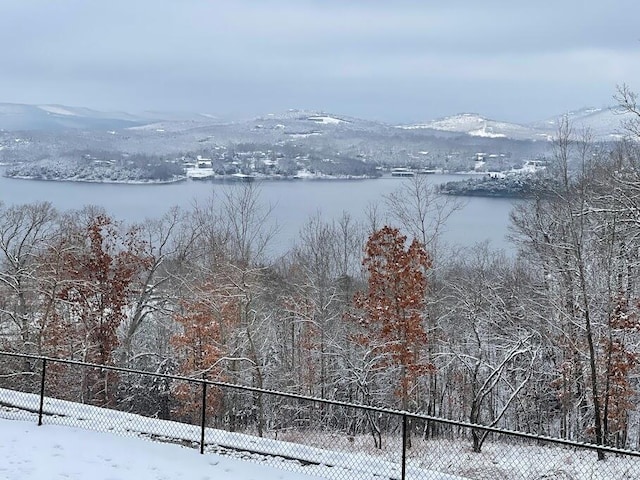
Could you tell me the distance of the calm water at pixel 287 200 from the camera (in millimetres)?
69500

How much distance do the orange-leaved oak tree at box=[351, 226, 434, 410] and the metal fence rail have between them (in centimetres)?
183

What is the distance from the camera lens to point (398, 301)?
17.5 meters

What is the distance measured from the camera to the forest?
1727 centimetres

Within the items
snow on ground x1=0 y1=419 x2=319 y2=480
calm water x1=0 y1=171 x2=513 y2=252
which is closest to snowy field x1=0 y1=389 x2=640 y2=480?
snow on ground x1=0 y1=419 x2=319 y2=480

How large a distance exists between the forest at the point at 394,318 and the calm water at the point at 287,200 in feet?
93.2

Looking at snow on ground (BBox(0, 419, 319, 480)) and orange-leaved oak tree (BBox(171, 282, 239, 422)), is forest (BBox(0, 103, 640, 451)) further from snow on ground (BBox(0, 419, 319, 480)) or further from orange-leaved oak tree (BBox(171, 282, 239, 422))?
snow on ground (BBox(0, 419, 319, 480))

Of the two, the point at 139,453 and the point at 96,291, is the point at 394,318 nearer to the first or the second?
the point at 139,453

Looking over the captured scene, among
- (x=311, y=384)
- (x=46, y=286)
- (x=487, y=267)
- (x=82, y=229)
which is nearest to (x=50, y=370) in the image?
(x=46, y=286)

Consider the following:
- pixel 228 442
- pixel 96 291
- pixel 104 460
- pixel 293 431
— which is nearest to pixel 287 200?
pixel 96 291

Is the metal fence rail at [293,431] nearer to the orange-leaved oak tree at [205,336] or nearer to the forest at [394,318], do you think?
the orange-leaved oak tree at [205,336]

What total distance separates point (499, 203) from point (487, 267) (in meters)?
49.2

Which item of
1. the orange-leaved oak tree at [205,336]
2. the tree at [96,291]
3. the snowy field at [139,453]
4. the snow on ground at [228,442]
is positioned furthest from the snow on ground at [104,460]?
the tree at [96,291]

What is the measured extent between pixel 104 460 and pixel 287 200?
87.8m

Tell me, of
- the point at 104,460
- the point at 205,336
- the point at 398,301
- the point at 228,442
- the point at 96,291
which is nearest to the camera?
the point at 104,460
